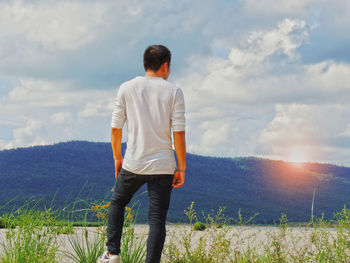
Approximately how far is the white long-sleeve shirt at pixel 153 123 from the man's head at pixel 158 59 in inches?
4.2

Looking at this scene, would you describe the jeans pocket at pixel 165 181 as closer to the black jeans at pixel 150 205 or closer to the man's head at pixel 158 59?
the black jeans at pixel 150 205

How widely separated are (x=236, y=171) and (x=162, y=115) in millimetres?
71720

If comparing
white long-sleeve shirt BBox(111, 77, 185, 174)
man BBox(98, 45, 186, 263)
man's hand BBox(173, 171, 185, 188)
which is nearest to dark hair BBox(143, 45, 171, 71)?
man BBox(98, 45, 186, 263)

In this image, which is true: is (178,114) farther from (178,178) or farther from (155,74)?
(178,178)

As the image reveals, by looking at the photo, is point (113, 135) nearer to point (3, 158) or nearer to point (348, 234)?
point (348, 234)

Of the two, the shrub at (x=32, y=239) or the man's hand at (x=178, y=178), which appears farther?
the shrub at (x=32, y=239)

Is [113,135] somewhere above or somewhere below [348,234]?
above

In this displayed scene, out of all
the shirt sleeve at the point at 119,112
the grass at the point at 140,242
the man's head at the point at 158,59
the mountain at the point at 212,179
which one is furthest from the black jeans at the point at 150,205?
the mountain at the point at 212,179

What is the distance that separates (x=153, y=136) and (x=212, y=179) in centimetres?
7102

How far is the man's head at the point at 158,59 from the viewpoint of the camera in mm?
4102

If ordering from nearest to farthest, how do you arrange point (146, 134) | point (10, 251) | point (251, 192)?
point (146, 134), point (10, 251), point (251, 192)

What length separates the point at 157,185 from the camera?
4039mm

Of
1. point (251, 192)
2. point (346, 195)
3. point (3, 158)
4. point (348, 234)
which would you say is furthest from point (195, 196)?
point (348, 234)

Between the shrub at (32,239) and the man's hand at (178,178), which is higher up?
the man's hand at (178,178)
